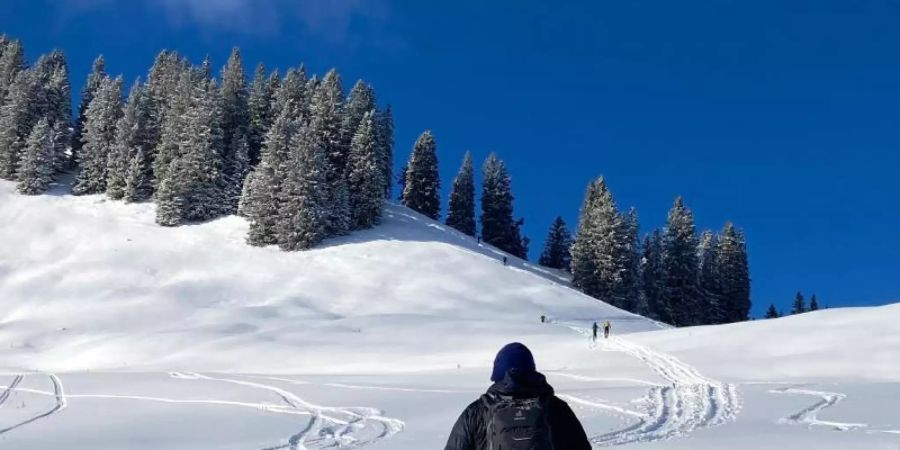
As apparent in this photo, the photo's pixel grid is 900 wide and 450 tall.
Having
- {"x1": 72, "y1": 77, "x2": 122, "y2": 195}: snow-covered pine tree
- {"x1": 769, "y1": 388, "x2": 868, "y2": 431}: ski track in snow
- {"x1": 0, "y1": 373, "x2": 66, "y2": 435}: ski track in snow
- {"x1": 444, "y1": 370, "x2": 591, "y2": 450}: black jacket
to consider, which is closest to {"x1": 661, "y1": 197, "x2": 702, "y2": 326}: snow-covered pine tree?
{"x1": 72, "y1": 77, "x2": 122, "y2": 195}: snow-covered pine tree

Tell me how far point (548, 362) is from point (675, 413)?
53.8ft

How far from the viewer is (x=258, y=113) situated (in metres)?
76.3

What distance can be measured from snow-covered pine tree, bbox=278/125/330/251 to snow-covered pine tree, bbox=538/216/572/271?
31898mm

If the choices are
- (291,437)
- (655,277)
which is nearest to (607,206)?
(655,277)

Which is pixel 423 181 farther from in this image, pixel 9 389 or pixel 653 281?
pixel 9 389

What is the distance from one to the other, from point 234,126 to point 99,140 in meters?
11.7

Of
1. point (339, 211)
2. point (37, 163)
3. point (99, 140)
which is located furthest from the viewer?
point (99, 140)

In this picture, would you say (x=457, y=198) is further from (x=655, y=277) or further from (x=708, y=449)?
(x=708, y=449)

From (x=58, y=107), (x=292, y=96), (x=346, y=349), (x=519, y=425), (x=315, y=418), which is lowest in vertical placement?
(x=315, y=418)

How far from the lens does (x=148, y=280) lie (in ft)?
179

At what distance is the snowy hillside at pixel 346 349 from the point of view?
15430 millimetres

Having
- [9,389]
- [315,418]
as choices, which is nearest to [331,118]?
[9,389]

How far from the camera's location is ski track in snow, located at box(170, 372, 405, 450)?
44.6 ft

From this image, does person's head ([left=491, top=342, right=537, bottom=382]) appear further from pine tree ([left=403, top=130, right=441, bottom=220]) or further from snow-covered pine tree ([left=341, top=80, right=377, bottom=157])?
pine tree ([left=403, top=130, right=441, bottom=220])
